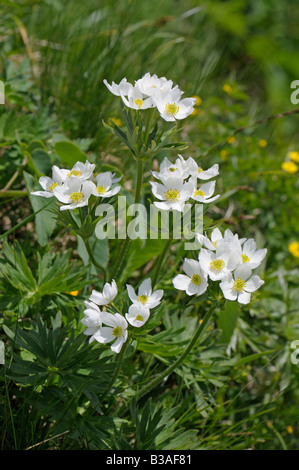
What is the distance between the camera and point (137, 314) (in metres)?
1.24

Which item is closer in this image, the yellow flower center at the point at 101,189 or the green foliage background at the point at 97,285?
the yellow flower center at the point at 101,189

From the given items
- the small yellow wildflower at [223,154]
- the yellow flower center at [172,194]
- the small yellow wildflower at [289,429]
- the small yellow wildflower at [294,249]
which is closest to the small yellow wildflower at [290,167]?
the small yellow wildflower at [223,154]

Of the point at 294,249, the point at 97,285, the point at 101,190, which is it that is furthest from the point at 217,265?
the point at 294,249

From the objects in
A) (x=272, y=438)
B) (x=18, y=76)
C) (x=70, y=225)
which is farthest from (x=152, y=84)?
(x=272, y=438)

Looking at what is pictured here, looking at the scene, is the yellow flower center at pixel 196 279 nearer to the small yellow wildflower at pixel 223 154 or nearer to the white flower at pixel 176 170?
the white flower at pixel 176 170

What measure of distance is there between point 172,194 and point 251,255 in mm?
266

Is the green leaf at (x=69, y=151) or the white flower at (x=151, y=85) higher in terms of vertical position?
the white flower at (x=151, y=85)

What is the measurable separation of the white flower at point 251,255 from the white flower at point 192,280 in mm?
110

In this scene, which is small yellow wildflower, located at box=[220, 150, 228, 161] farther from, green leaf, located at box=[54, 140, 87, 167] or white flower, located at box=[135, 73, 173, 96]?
white flower, located at box=[135, 73, 173, 96]

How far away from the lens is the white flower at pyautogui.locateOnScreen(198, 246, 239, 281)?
1.24 m

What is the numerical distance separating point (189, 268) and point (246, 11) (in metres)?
4.56

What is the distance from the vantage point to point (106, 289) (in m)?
Answer: 1.28

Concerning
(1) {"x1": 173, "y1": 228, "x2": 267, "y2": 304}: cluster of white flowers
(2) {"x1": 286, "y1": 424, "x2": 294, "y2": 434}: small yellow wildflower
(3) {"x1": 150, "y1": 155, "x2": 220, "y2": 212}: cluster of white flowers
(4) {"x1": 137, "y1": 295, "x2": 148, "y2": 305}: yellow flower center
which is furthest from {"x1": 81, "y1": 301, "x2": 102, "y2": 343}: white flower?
(2) {"x1": 286, "y1": 424, "x2": 294, "y2": 434}: small yellow wildflower

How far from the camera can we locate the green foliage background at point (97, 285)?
4.74ft
